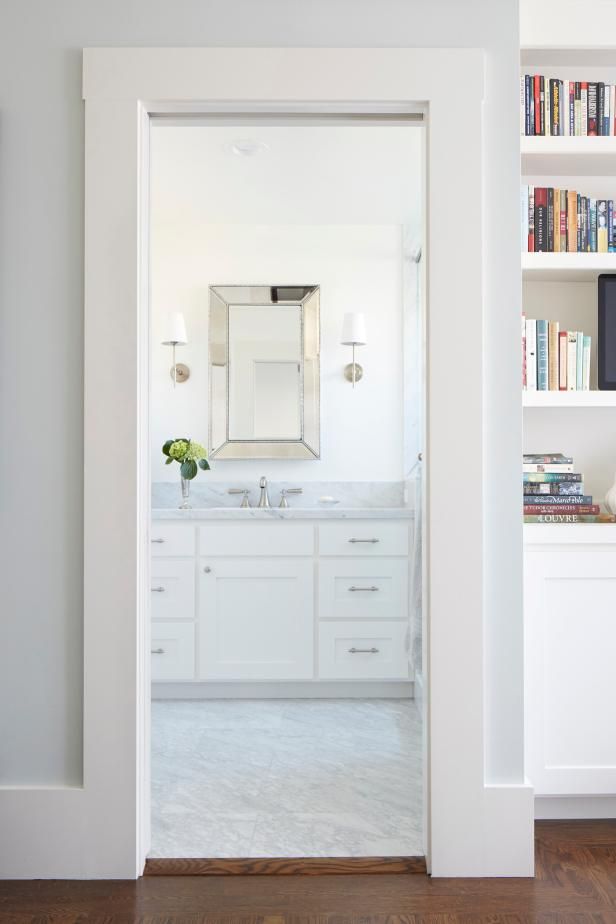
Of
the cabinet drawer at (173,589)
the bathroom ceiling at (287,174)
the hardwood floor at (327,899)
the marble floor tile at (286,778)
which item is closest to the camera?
the hardwood floor at (327,899)

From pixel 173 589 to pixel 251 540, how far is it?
434 millimetres

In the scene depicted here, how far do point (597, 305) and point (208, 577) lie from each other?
2115mm

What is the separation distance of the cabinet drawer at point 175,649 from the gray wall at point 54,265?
5.31 ft

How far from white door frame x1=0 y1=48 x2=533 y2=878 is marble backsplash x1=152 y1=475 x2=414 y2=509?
2204 millimetres

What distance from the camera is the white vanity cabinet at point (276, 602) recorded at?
12.2 ft

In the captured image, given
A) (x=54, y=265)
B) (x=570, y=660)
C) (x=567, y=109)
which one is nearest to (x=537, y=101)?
(x=567, y=109)

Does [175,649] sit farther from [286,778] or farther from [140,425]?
[140,425]

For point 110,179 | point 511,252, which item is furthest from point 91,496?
point 511,252

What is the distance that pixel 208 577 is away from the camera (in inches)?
146

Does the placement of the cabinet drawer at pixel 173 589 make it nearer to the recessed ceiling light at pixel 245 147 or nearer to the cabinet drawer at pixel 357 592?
the cabinet drawer at pixel 357 592

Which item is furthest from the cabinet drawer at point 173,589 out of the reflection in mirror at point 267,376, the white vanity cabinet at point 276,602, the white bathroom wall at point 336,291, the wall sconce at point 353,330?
the wall sconce at point 353,330

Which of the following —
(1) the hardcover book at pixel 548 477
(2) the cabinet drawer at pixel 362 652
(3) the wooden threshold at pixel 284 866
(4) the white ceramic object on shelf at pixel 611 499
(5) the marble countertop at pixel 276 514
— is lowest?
(3) the wooden threshold at pixel 284 866

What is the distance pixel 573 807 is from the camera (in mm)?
2430

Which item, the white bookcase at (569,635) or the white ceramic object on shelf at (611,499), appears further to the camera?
the white ceramic object on shelf at (611,499)
